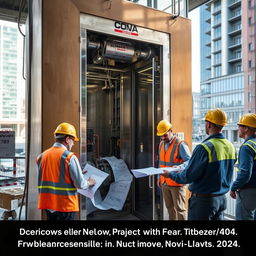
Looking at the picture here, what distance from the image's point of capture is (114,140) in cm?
448

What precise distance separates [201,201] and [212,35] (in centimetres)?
4498

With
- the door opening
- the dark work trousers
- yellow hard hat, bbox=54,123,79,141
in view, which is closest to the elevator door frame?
the door opening

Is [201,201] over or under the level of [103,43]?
under

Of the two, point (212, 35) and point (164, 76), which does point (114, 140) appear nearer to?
point (164, 76)

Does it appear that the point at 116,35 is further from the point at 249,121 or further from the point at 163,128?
the point at 249,121

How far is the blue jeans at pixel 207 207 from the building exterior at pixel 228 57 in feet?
73.2

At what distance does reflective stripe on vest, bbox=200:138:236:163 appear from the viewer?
6.88 ft

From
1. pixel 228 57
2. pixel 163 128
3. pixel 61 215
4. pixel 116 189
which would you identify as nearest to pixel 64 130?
pixel 61 215

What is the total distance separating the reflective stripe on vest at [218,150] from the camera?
2098 mm

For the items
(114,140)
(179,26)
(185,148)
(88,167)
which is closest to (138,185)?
(114,140)

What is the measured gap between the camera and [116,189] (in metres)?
3.81

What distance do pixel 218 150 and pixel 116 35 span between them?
1.83 meters

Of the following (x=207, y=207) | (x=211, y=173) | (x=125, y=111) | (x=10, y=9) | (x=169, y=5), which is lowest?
(x=207, y=207)

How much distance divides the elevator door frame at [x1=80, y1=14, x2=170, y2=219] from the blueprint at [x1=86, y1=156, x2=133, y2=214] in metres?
0.91
